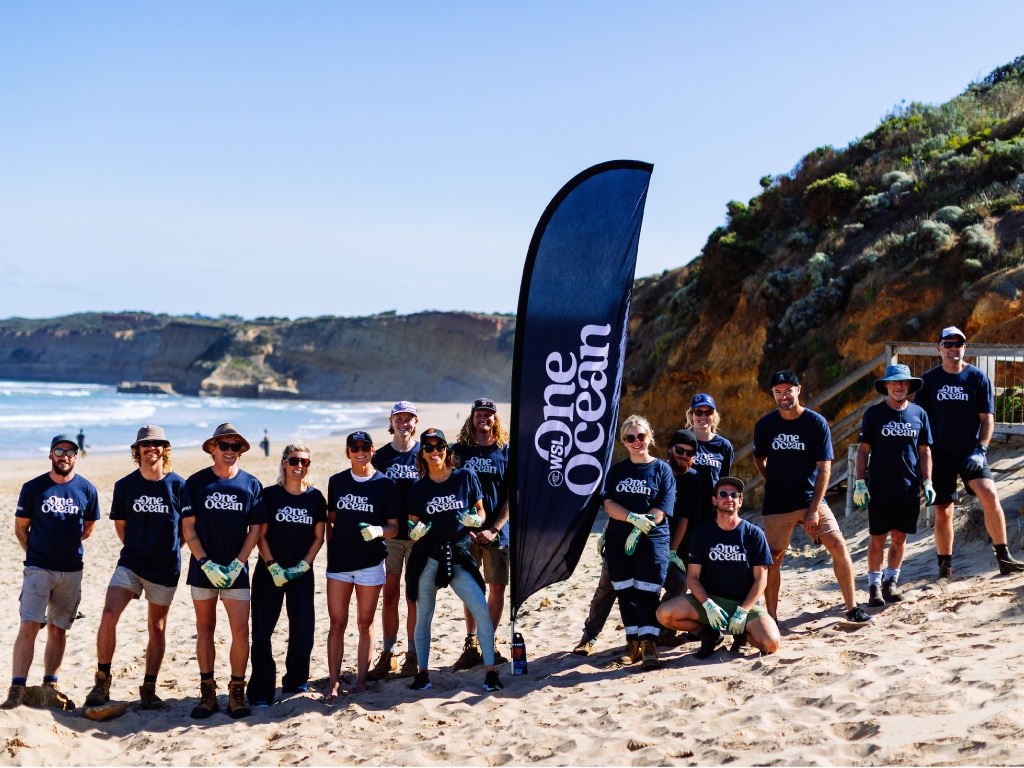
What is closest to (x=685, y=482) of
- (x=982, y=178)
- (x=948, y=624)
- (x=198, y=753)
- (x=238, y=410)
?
(x=948, y=624)

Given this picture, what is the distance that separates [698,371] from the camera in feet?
49.1

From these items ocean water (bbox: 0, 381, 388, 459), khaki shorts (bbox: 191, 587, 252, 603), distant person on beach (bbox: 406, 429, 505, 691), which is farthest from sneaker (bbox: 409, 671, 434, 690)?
ocean water (bbox: 0, 381, 388, 459)

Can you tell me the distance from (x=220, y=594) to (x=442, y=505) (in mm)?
1488

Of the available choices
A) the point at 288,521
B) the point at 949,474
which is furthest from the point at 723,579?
the point at 288,521

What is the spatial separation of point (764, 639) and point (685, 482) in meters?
1.17

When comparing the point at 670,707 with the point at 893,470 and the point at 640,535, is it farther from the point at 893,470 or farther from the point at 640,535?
the point at 893,470

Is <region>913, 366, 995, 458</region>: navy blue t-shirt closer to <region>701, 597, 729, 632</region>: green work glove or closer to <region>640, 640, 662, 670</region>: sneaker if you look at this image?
<region>701, 597, 729, 632</region>: green work glove

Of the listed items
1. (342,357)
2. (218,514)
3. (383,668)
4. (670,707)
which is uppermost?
(342,357)

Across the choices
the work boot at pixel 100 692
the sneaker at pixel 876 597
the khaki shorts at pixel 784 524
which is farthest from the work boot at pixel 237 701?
the sneaker at pixel 876 597

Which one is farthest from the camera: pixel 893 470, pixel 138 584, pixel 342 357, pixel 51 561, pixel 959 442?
pixel 342 357

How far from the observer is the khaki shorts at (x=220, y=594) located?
5527 millimetres

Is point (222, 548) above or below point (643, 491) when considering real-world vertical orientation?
below

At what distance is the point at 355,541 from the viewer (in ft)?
18.9

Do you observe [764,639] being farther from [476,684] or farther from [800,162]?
[800,162]
